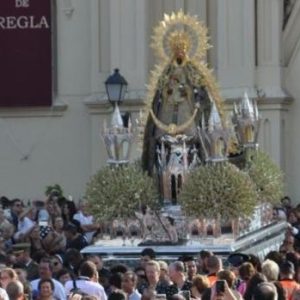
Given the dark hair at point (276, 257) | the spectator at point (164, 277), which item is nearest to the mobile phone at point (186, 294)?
the spectator at point (164, 277)

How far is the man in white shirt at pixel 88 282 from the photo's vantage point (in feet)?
55.6

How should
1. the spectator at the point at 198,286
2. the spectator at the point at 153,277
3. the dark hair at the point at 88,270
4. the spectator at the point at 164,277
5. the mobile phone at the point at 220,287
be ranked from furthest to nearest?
the dark hair at the point at 88,270, the spectator at the point at 164,277, the spectator at the point at 153,277, the spectator at the point at 198,286, the mobile phone at the point at 220,287

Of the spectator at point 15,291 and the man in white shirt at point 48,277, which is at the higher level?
the spectator at point 15,291

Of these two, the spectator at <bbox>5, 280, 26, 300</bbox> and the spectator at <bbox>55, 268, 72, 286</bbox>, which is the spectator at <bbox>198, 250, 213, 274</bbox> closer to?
the spectator at <bbox>55, 268, 72, 286</bbox>

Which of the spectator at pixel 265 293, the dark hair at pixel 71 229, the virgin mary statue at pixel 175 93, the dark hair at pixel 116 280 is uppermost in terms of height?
the virgin mary statue at pixel 175 93

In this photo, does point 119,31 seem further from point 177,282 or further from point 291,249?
point 177,282

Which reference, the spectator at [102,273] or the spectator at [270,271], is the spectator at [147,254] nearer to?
the spectator at [102,273]

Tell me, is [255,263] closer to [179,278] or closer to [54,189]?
[179,278]

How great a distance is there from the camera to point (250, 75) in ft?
101

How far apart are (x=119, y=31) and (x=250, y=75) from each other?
8.44 feet

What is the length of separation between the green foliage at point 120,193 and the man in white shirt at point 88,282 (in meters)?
5.56

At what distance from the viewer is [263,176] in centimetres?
2484

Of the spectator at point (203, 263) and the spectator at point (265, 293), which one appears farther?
the spectator at point (203, 263)

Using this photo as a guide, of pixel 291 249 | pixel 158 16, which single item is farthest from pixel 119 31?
pixel 291 249
